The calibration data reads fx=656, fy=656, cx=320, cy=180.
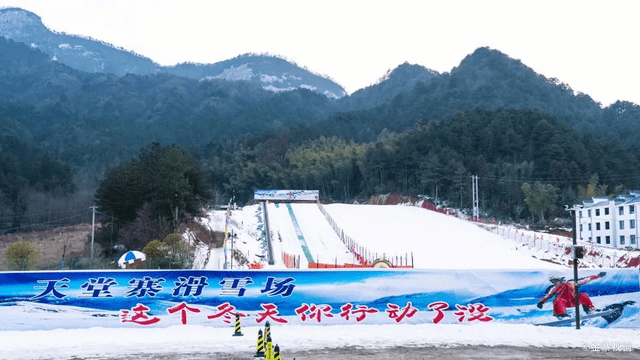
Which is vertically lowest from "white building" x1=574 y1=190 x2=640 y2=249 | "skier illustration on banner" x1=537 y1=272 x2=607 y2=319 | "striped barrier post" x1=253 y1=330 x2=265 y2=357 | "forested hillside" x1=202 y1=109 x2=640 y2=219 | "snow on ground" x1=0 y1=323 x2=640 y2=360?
"snow on ground" x1=0 y1=323 x2=640 y2=360

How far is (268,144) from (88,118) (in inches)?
3238

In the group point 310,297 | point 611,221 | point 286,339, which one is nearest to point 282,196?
point 611,221

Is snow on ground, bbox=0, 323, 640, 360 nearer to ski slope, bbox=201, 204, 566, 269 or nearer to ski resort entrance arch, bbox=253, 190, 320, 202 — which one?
ski slope, bbox=201, 204, 566, 269

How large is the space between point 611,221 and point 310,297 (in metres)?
49.3

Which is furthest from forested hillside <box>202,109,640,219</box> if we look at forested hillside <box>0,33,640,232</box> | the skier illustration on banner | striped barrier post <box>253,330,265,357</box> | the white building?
striped barrier post <box>253,330,265,357</box>

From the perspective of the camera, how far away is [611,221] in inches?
2354

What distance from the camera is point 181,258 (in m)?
28.5

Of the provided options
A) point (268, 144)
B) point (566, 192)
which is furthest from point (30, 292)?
point (268, 144)

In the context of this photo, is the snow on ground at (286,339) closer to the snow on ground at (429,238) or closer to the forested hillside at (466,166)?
the snow on ground at (429,238)

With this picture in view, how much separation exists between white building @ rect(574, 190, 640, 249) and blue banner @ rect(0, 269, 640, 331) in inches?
1634

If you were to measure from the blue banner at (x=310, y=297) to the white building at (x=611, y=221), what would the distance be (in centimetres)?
4151

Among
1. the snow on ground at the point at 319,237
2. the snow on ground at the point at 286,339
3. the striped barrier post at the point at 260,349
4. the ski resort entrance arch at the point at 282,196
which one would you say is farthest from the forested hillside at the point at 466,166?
the striped barrier post at the point at 260,349

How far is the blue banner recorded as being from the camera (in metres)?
18.0

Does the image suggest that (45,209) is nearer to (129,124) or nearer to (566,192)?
(566,192)
